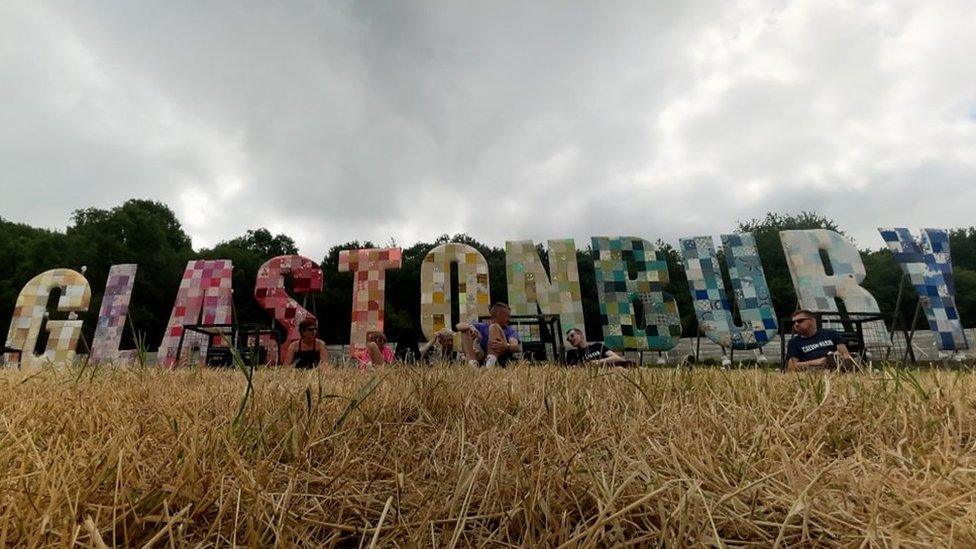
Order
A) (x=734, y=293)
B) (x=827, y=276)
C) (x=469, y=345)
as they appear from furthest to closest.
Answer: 1. (x=734, y=293)
2. (x=827, y=276)
3. (x=469, y=345)

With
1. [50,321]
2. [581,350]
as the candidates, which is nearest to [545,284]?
[581,350]

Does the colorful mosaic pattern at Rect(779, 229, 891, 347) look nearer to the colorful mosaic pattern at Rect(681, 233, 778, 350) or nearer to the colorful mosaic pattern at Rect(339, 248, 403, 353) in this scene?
the colorful mosaic pattern at Rect(681, 233, 778, 350)

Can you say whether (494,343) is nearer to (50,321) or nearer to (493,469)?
(493,469)

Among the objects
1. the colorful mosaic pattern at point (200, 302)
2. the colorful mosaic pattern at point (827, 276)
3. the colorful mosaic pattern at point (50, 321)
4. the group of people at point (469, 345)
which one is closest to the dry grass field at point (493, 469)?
the group of people at point (469, 345)

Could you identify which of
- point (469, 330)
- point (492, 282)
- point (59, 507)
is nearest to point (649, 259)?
point (469, 330)

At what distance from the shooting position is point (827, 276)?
849cm

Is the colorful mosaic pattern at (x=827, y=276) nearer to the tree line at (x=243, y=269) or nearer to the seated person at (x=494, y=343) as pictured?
the seated person at (x=494, y=343)

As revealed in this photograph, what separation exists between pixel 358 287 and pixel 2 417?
790cm

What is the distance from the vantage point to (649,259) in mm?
9125

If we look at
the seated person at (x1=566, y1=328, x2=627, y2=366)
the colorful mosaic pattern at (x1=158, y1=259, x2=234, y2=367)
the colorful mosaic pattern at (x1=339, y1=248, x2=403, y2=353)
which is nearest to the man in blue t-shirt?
the seated person at (x1=566, y1=328, x2=627, y2=366)

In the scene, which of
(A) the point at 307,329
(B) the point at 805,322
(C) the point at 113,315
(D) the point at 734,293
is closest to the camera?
(B) the point at 805,322

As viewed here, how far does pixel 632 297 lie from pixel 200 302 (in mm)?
7483

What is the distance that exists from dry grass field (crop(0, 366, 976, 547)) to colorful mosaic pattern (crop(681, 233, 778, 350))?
7184mm

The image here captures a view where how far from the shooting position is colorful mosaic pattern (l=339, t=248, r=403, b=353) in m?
8.71
